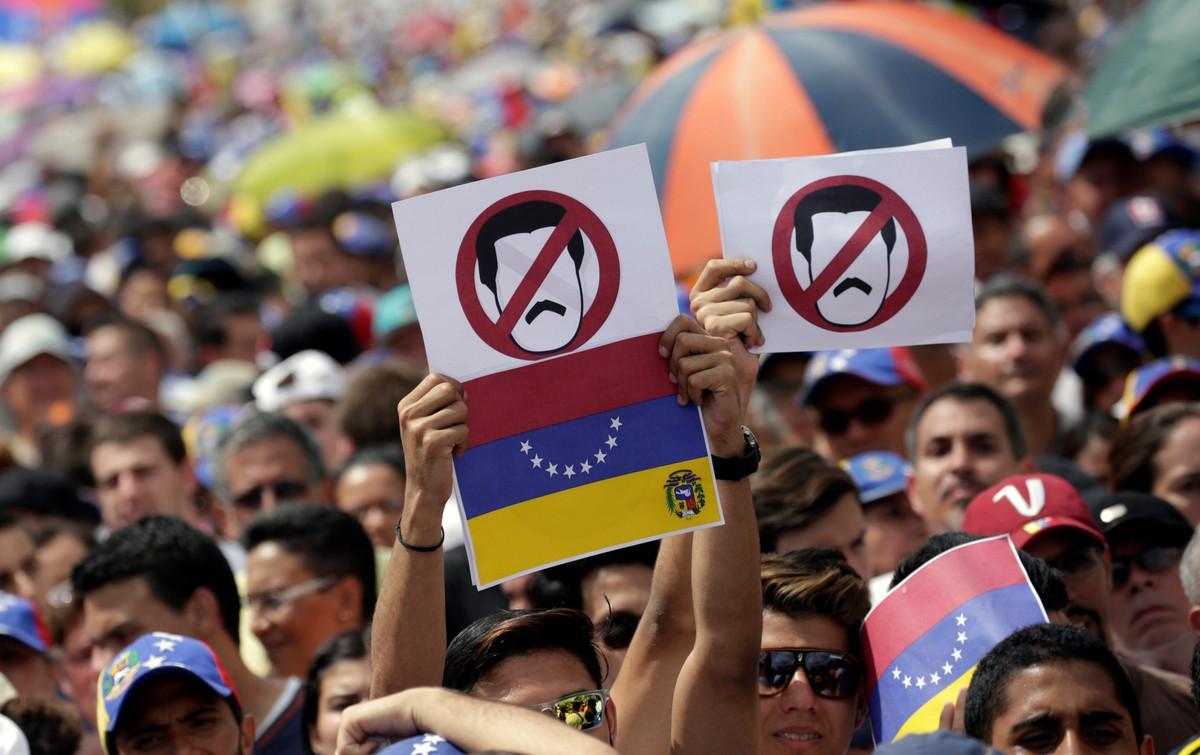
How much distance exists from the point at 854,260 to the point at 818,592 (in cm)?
80

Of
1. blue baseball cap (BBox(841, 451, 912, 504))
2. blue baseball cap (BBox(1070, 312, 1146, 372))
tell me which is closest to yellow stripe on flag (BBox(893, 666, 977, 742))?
blue baseball cap (BBox(841, 451, 912, 504))

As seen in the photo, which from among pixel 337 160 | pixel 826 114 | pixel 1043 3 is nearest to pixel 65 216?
pixel 337 160

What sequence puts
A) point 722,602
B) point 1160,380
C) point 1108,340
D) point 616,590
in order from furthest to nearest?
point 1108,340, point 1160,380, point 616,590, point 722,602

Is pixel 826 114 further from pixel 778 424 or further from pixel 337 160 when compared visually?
pixel 337 160

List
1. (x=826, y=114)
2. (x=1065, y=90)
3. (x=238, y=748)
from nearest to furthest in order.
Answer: (x=238, y=748) → (x=826, y=114) → (x=1065, y=90)

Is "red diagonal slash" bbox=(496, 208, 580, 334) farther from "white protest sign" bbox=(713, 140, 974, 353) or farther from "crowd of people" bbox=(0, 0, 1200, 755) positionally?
"white protest sign" bbox=(713, 140, 974, 353)

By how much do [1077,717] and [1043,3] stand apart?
12239 mm

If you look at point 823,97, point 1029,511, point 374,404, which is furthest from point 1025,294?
point 374,404

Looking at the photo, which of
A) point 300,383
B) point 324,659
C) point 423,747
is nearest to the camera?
point 423,747

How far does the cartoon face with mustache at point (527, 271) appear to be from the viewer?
12.9 feet

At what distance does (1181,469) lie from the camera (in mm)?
5887

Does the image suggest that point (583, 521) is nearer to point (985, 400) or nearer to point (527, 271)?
point (527, 271)

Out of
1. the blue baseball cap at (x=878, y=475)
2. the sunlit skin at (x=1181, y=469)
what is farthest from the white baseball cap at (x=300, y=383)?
the sunlit skin at (x=1181, y=469)

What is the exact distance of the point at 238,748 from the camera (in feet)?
15.4
